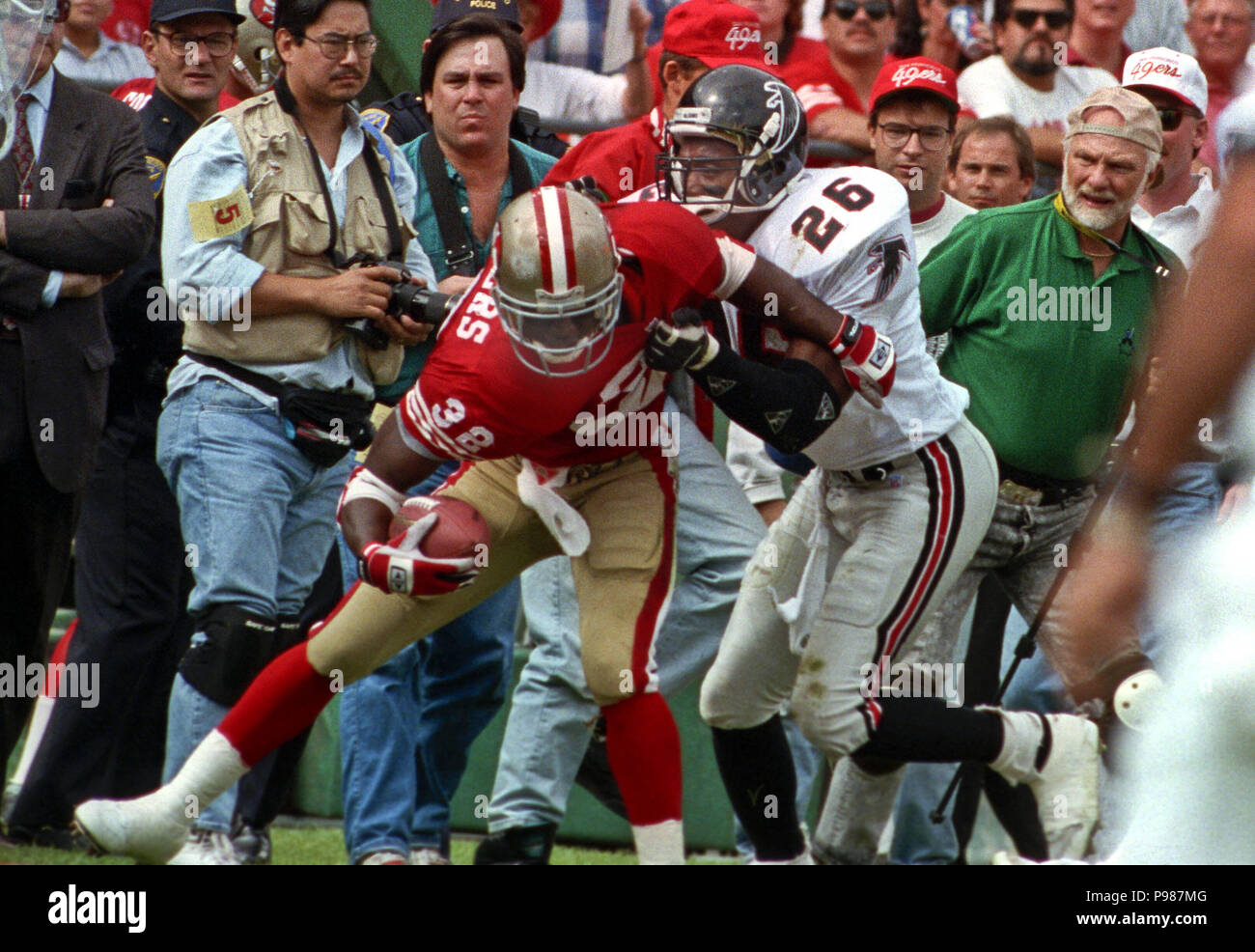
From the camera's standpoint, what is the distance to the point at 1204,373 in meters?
2.31

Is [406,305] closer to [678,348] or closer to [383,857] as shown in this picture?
[678,348]

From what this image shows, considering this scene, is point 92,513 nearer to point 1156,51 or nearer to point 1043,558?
point 1043,558

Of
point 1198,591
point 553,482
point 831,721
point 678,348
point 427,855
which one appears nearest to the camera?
point 1198,591

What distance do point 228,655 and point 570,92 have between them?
10.3 feet

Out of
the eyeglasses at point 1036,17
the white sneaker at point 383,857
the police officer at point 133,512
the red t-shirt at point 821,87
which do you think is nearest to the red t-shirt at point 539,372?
the white sneaker at point 383,857

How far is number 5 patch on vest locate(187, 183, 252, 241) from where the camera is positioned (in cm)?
484

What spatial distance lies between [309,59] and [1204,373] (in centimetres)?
328

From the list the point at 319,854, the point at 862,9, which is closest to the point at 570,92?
the point at 862,9

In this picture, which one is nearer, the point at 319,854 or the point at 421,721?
the point at 421,721

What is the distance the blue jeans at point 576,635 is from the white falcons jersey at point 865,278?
0.48 m

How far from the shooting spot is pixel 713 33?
5809 mm

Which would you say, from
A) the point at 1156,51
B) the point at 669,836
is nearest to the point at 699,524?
the point at 669,836

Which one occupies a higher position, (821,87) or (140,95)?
(821,87)

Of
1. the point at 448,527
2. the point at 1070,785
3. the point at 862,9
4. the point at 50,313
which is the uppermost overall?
the point at 862,9
